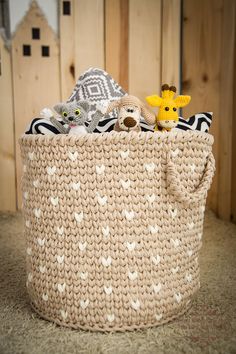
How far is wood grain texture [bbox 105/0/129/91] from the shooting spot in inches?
59.1

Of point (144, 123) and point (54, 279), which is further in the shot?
point (144, 123)

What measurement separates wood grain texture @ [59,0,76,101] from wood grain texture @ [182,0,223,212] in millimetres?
435

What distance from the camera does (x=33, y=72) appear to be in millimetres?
1476

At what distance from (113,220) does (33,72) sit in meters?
0.96

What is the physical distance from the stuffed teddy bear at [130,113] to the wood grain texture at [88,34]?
0.79m

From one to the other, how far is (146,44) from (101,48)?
17cm

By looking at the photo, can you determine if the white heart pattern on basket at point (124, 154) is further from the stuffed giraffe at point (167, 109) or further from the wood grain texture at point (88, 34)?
the wood grain texture at point (88, 34)

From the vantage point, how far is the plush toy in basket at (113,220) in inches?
27.2

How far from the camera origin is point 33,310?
81cm

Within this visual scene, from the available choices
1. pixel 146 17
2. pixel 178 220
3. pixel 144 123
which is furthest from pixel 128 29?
pixel 178 220

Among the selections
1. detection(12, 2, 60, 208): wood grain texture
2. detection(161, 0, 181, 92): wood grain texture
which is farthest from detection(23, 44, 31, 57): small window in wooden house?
detection(161, 0, 181, 92): wood grain texture

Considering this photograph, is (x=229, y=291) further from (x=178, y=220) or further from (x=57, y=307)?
(x=57, y=307)

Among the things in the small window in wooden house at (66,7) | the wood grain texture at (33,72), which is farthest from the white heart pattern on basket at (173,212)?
the small window in wooden house at (66,7)

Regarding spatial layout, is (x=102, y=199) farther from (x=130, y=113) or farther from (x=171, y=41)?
(x=171, y=41)
